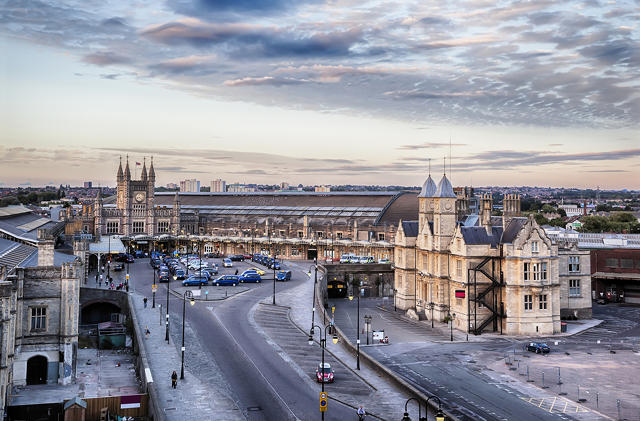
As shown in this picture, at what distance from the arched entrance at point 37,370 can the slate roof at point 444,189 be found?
1964 inches

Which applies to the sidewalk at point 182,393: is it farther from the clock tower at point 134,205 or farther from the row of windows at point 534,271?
the clock tower at point 134,205

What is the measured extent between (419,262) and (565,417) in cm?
4220

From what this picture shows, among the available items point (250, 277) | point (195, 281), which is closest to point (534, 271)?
point (250, 277)

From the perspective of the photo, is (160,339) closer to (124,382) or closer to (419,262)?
(124,382)

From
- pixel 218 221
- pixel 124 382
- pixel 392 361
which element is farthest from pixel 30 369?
pixel 218 221

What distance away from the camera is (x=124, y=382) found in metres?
53.7

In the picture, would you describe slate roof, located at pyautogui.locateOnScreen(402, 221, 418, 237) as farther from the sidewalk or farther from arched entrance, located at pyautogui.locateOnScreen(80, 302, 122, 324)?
arched entrance, located at pyautogui.locateOnScreen(80, 302, 122, 324)

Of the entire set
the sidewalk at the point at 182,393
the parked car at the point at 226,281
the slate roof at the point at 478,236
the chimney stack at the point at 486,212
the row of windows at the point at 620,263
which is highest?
the chimney stack at the point at 486,212

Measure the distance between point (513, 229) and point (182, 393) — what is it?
44.5 meters

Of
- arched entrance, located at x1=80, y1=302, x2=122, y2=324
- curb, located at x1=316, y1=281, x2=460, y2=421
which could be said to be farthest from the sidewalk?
arched entrance, located at x1=80, y1=302, x2=122, y2=324

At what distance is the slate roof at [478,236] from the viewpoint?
7281 centimetres

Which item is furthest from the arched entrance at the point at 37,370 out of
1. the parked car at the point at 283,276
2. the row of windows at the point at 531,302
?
the row of windows at the point at 531,302

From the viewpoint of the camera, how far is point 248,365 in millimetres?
53094

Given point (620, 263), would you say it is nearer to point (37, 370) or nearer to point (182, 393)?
point (182, 393)
